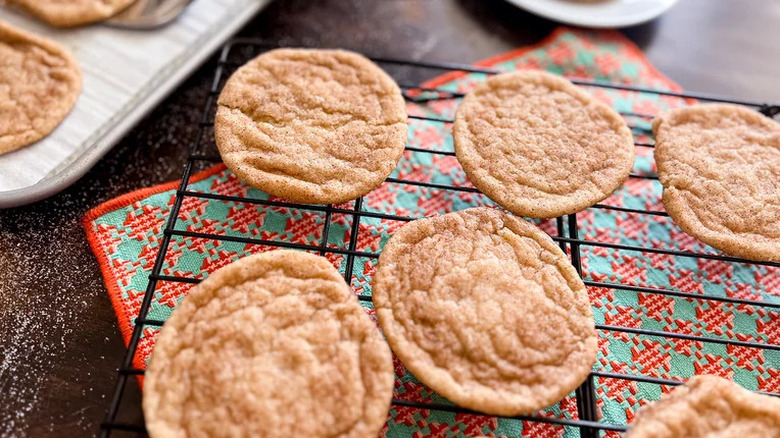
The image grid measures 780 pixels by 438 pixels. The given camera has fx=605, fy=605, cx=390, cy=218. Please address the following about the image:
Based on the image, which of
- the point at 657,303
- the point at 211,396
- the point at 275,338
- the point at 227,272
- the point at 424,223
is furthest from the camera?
the point at 657,303

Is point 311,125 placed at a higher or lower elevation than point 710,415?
higher

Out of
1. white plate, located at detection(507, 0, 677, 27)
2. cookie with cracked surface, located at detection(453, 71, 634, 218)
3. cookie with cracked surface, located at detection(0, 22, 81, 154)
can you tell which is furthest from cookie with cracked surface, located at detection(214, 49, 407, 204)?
white plate, located at detection(507, 0, 677, 27)

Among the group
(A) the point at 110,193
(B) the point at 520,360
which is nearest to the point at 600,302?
(B) the point at 520,360

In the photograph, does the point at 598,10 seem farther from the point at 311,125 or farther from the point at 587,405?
the point at 587,405

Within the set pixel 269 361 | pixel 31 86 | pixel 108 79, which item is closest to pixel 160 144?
pixel 108 79

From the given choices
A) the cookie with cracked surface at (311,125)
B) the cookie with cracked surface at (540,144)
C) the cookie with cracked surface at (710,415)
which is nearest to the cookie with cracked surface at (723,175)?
the cookie with cracked surface at (540,144)

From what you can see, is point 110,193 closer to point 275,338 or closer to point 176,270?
point 176,270
